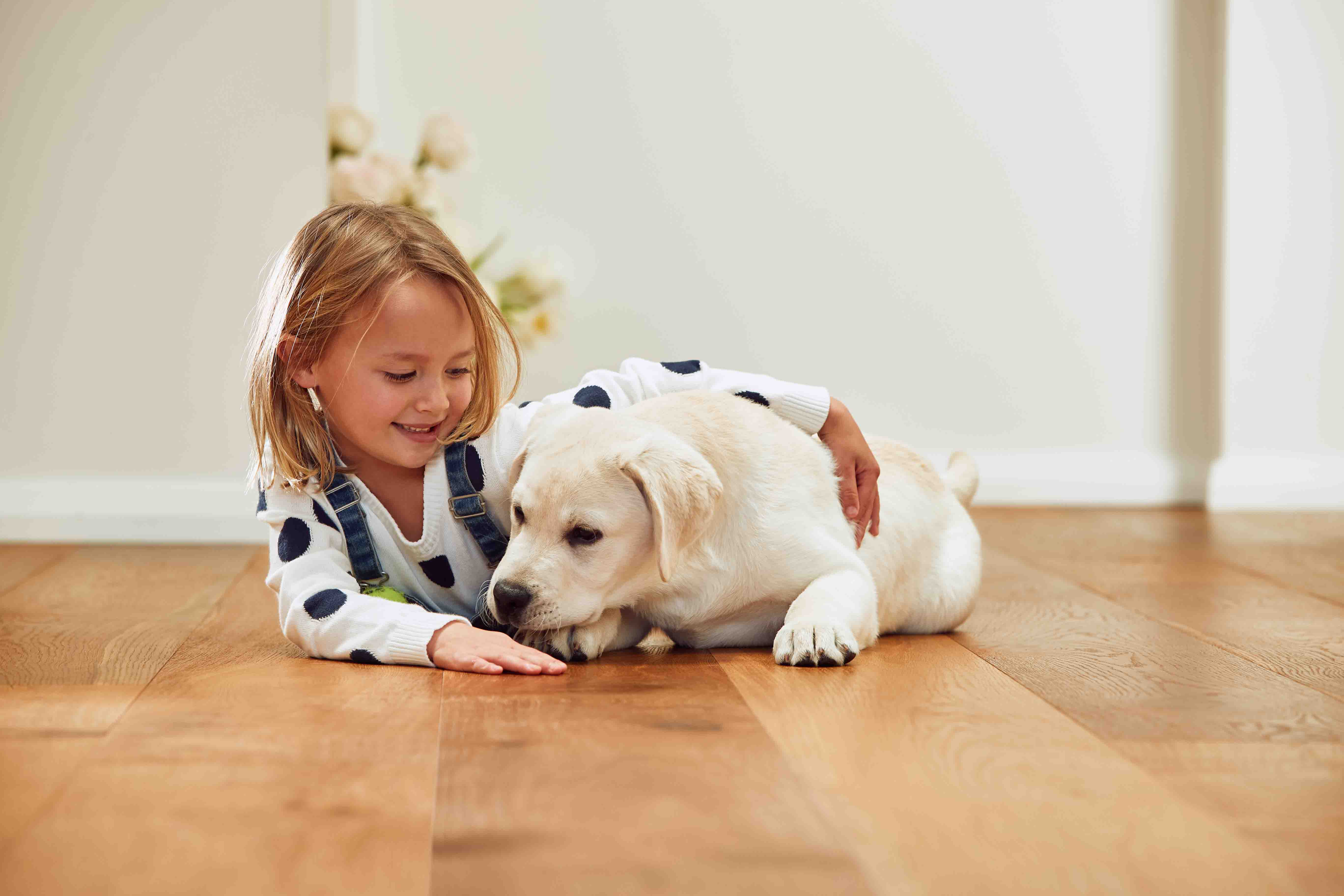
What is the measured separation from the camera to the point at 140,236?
3225mm

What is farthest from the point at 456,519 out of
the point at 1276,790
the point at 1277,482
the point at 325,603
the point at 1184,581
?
the point at 1277,482

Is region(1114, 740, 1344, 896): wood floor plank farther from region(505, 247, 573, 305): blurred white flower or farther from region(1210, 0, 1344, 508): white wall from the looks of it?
region(1210, 0, 1344, 508): white wall

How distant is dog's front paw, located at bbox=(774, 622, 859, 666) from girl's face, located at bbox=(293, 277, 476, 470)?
64 centimetres

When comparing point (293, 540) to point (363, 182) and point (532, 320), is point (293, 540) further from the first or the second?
point (532, 320)

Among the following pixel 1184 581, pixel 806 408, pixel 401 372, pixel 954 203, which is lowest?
pixel 1184 581

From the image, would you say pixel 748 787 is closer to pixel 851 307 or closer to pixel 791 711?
pixel 791 711

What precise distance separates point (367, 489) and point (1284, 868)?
1382mm

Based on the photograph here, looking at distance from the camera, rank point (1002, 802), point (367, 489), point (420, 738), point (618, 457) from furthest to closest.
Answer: point (367, 489), point (618, 457), point (420, 738), point (1002, 802)

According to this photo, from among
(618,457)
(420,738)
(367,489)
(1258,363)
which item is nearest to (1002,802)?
(420,738)

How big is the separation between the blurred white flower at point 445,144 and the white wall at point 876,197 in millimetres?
474

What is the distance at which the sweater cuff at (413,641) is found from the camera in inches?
64.6

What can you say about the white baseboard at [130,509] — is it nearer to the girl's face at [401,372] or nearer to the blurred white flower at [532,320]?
the blurred white flower at [532,320]

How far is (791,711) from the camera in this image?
4.45 ft

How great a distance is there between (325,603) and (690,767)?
75cm
